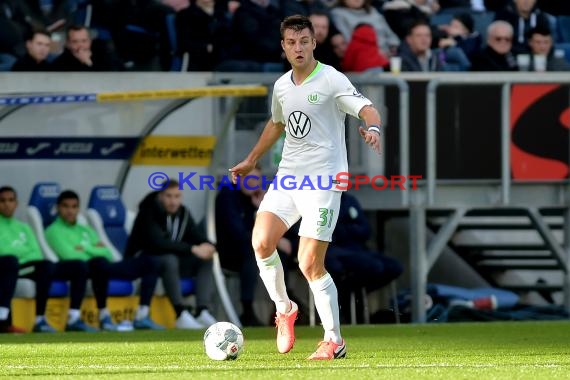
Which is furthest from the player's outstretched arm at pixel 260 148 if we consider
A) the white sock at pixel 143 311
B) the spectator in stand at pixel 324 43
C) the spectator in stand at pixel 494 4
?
the spectator in stand at pixel 494 4

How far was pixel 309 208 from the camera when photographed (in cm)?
995

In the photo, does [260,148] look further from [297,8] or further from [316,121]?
[297,8]

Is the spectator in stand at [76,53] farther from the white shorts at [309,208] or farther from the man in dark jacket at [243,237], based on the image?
the white shorts at [309,208]

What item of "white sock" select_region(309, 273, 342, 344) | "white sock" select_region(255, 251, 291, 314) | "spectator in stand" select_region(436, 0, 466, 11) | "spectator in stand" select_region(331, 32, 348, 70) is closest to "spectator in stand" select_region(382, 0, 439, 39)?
"spectator in stand" select_region(436, 0, 466, 11)

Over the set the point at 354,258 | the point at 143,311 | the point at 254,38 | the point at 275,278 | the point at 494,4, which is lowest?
the point at 143,311

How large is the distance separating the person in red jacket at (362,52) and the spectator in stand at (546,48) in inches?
77.1

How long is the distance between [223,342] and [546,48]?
935 centimetres

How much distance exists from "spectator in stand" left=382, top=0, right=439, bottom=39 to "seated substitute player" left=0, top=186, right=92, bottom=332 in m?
5.21

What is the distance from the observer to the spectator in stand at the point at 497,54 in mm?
17703

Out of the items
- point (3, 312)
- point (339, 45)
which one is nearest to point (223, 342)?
point (3, 312)

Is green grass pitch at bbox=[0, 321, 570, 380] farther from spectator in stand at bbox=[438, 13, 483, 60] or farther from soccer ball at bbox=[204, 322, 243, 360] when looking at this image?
spectator in stand at bbox=[438, 13, 483, 60]

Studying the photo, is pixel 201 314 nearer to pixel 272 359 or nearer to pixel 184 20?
pixel 184 20

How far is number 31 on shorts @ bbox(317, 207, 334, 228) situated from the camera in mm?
9891

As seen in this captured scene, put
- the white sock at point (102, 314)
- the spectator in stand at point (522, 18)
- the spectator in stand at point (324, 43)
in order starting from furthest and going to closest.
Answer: the spectator in stand at point (522, 18) → the spectator in stand at point (324, 43) → the white sock at point (102, 314)
